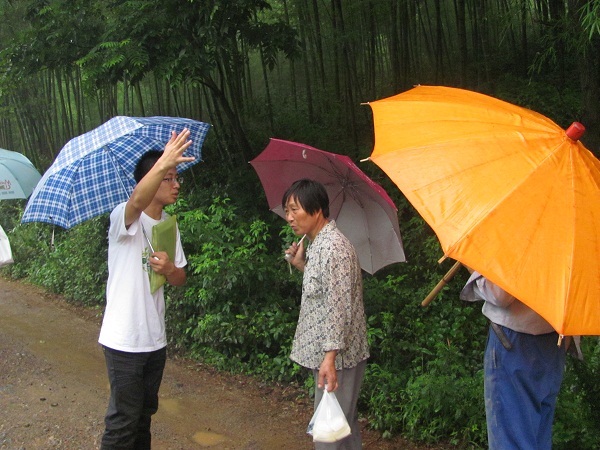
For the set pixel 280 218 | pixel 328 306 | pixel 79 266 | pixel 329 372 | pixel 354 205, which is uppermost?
pixel 354 205

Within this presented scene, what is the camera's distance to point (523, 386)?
243 cm

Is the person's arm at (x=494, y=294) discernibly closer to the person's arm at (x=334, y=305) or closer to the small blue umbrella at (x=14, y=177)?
the person's arm at (x=334, y=305)

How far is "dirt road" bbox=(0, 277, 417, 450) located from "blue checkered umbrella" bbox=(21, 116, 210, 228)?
1.71m

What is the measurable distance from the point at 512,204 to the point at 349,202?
1.14 metres

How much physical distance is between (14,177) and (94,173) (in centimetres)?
281

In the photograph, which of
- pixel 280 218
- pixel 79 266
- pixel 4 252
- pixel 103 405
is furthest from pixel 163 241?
pixel 79 266

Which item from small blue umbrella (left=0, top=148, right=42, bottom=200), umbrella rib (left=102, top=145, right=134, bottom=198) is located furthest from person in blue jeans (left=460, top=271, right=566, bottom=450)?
small blue umbrella (left=0, top=148, right=42, bottom=200)

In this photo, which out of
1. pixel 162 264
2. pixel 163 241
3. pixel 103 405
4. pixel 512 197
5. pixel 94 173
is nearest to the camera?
pixel 512 197

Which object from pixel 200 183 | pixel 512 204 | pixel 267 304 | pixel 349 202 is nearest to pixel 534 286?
pixel 512 204

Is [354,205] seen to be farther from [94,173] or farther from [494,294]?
[94,173]

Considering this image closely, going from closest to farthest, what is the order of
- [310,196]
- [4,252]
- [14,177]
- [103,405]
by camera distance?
[310,196], [4,252], [103,405], [14,177]

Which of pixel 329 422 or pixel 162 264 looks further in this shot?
pixel 162 264

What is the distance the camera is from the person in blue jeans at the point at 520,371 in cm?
239

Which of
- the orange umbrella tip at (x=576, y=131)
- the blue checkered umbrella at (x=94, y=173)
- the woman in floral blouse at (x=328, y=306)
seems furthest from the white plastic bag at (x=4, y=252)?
the orange umbrella tip at (x=576, y=131)
